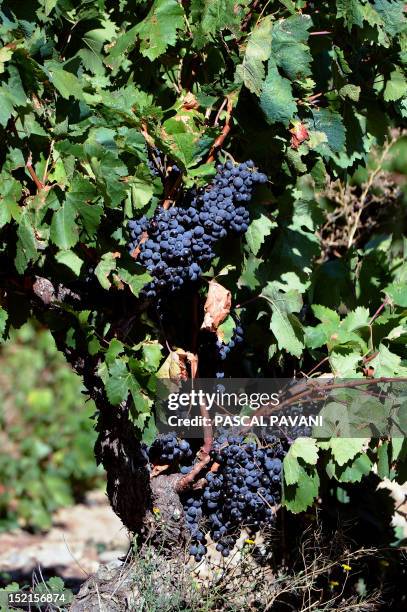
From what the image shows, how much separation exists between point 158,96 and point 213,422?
3.58ft

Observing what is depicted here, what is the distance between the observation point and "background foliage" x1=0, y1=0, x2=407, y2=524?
269cm

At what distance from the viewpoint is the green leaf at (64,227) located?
2615 mm

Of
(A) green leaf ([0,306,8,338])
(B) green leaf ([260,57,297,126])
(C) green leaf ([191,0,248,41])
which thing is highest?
(C) green leaf ([191,0,248,41])

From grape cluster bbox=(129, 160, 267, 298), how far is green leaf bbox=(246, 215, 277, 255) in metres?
0.15

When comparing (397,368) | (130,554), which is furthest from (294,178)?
(130,554)

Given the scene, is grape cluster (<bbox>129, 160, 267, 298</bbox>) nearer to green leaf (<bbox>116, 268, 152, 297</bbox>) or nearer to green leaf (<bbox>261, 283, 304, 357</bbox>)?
green leaf (<bbox>116, 268, 152, 297</bbox>)

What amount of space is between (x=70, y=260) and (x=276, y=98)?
0.78 metres

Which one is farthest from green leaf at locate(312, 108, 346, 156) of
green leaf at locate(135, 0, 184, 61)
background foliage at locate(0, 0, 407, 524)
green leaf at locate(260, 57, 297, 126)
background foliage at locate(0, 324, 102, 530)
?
background foliage at locate(0, 324, 102, 530)

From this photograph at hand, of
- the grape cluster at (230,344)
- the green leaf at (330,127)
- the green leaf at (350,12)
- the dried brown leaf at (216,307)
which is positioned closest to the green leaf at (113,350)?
the dried brown leaf at (216,307)

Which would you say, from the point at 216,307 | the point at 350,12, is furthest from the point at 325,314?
the point at 350,12

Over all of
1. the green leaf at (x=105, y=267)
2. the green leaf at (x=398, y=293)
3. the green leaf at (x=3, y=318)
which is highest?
the green leaf at (x=105, y=267)

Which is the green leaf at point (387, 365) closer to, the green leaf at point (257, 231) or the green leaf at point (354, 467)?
the green leaf at point (354, 467)

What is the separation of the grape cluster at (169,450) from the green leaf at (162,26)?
1.18 meters

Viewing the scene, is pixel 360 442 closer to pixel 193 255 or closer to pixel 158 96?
pixel 193 255
